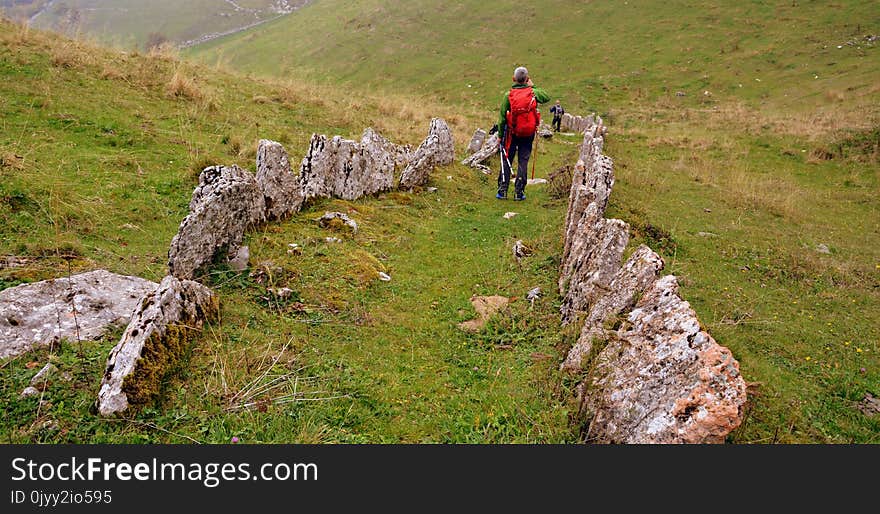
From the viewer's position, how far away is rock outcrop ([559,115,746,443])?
3814 millimetres

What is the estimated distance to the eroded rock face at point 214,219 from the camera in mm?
6293

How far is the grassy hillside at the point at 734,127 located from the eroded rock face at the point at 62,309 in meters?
5.91

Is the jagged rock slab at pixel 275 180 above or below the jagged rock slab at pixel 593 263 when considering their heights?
above

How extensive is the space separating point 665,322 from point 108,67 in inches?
666

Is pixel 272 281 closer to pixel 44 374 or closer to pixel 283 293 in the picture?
pixel 283 293

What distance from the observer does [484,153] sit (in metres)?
17.0

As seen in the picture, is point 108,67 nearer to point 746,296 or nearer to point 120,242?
point 120,242

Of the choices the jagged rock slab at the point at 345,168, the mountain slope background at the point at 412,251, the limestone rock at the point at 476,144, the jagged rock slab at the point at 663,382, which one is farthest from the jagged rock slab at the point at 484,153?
the jagged rock slab at the point at 663,382

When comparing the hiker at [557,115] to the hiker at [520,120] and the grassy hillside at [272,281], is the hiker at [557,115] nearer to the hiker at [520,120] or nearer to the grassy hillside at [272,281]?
the grassy hillside at [272,281]

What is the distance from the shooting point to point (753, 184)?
50.4 ft

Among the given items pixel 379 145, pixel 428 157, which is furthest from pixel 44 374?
pixel 428 157

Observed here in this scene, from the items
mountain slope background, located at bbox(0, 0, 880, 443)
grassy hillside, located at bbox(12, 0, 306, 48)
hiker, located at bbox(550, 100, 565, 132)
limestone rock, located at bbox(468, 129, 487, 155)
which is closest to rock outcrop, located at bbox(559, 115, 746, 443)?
mountain slope background, located at bbox(0, 0, 880, 443)

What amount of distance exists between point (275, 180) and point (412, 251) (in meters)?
2.72

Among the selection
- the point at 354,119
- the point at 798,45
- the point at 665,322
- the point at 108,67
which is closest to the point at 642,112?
the point at 798,45
